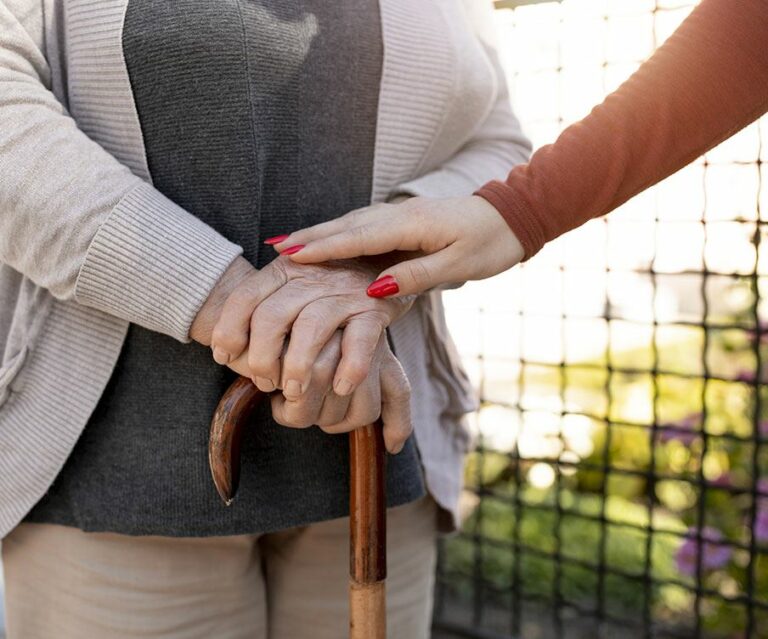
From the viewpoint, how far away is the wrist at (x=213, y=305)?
1.04 metres

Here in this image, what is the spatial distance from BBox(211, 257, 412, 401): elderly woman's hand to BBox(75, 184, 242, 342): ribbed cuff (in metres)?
0.04

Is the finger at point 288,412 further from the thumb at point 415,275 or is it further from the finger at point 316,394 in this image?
the thumb at point 415,275

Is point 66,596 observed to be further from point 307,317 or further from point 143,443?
point 307,317

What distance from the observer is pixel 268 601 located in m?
1.35

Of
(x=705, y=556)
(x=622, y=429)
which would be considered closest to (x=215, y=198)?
(x=705, y=556)

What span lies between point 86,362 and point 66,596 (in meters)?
0.32

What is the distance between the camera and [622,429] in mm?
3406

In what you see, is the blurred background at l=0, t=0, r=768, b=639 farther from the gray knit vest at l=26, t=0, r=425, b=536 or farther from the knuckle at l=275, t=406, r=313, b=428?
the knuckle at l=275, t=406, r=313, b=428

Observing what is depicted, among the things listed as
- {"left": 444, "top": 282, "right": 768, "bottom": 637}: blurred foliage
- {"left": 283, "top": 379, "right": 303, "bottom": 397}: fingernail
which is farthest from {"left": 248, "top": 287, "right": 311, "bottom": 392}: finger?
{"left": 444, "top": 282, "right": 768, "bottom": 637}: blurred foliage

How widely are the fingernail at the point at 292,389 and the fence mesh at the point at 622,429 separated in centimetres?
86

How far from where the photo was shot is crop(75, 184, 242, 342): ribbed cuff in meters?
1.03

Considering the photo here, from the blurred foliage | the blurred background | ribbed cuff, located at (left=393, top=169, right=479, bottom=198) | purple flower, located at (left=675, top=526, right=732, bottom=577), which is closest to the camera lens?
ribbed cuff, located at (left=393, top=169, right=479, bottom=198)

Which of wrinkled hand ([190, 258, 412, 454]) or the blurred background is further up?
wrinkled hand ([190, 258, 412, 454])

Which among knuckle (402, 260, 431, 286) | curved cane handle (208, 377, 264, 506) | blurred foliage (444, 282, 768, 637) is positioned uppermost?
knuckle (402, 260, 431, 286)
